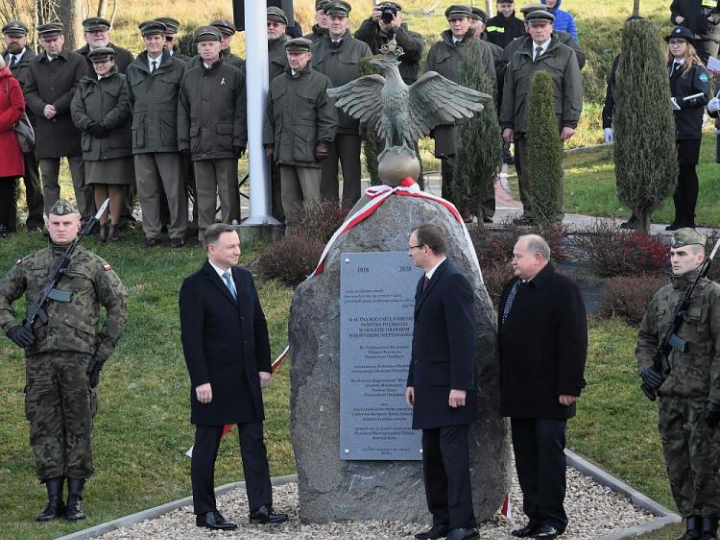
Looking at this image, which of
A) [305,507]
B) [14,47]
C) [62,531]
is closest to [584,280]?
[305,507]

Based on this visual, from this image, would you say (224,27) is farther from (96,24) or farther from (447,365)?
(447,365)

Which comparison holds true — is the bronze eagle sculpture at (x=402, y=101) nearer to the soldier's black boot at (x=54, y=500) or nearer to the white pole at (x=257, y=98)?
the soldier's black boot at (x=54, y=500)

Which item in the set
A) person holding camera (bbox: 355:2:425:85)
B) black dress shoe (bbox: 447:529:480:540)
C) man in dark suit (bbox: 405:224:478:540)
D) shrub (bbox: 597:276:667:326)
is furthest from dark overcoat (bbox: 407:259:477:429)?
person holding camera (bbox: 355:2:425:85)

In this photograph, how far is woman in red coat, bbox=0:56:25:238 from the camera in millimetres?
15766

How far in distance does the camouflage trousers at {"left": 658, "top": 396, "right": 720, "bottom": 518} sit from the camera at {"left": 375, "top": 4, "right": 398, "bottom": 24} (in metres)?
7.91

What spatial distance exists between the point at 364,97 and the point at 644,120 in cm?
559

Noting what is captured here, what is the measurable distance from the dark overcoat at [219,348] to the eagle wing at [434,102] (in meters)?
1.85

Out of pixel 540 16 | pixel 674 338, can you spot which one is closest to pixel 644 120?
pixel 540 16

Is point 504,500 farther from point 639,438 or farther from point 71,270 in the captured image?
point 71,270

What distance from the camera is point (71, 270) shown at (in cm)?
892

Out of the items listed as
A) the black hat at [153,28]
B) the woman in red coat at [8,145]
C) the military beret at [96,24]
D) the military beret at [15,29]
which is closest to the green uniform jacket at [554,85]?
the black hat at [153,28]

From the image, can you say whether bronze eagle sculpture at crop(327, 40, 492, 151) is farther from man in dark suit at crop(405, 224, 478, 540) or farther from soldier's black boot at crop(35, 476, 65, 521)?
soldier's black boot at crop(35, 476, 65, 521)

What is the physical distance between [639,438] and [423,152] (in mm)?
14792

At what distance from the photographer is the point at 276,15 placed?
15742 millimetres
